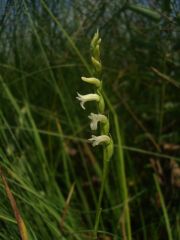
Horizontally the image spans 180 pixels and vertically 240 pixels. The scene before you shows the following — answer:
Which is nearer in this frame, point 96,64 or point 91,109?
point 96,64

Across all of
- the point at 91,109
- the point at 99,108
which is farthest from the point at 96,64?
the point at 91,109

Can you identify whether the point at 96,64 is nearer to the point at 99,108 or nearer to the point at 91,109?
the point at 99,108

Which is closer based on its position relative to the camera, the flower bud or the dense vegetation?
the flower bud

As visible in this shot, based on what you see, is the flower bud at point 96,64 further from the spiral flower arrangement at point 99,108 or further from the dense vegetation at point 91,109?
the dense vegetation at point 91,109

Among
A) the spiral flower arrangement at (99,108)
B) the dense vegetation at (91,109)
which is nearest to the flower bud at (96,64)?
the spiral flower arrangement at (99,108)

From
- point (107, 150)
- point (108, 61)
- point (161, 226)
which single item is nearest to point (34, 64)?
point (108, 61)

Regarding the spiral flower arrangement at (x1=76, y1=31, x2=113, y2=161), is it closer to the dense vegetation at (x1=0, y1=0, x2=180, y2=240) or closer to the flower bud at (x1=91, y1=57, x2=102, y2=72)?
the flower bud at (x1=91, y1=57, x2=102, y2=72)

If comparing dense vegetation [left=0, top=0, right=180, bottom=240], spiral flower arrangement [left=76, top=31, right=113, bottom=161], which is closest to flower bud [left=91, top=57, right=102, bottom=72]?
spiral flower arrangement [left=76, top=31, right=113, bottom=161]

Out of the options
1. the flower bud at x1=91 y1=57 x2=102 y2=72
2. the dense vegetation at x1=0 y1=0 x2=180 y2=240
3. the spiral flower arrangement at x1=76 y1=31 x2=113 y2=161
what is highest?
the flower bud at x1=91 y1=57 x2=102 y2=72
